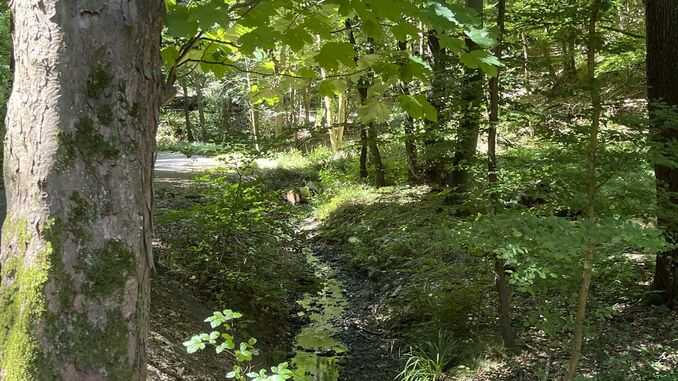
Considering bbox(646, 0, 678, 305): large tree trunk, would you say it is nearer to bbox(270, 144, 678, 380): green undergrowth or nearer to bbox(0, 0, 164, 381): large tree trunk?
bbox(270, 144, 678, 380): green undergrowth

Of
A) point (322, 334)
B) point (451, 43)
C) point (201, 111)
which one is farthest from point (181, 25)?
point (201, 111)

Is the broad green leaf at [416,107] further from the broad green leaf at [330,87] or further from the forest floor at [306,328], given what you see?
the forest floor at [306,328]

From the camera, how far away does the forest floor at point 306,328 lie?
14.2 ft

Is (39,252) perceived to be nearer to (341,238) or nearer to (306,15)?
(306,15)

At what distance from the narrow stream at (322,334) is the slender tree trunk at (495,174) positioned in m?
1.81

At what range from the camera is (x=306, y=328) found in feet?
21.6

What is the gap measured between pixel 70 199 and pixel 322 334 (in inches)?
219

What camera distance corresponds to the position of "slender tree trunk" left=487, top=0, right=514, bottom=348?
441 cm

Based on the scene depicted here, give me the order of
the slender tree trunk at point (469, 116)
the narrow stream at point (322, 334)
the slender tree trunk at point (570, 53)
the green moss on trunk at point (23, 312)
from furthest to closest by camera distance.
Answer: the narrow stream at point (322, 334) → the slender tree trunk at point (469, 116) → the slender tree trunk at point (570, 53) → the green moss on trunk at point (23, 312)

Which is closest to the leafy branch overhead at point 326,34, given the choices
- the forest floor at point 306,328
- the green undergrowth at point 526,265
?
the green undergrowth at point 526,265

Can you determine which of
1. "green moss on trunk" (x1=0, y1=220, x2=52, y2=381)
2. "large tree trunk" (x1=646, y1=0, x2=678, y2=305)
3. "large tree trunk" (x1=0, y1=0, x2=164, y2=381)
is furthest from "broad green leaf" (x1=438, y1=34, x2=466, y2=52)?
"large tree trunk" (x1=646, y1=0, x2=678, y2=305)

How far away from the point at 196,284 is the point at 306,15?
172 inches

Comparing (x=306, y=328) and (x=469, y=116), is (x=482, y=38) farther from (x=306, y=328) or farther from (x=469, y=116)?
(x=306, y=328)

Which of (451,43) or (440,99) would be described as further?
(440,99)
